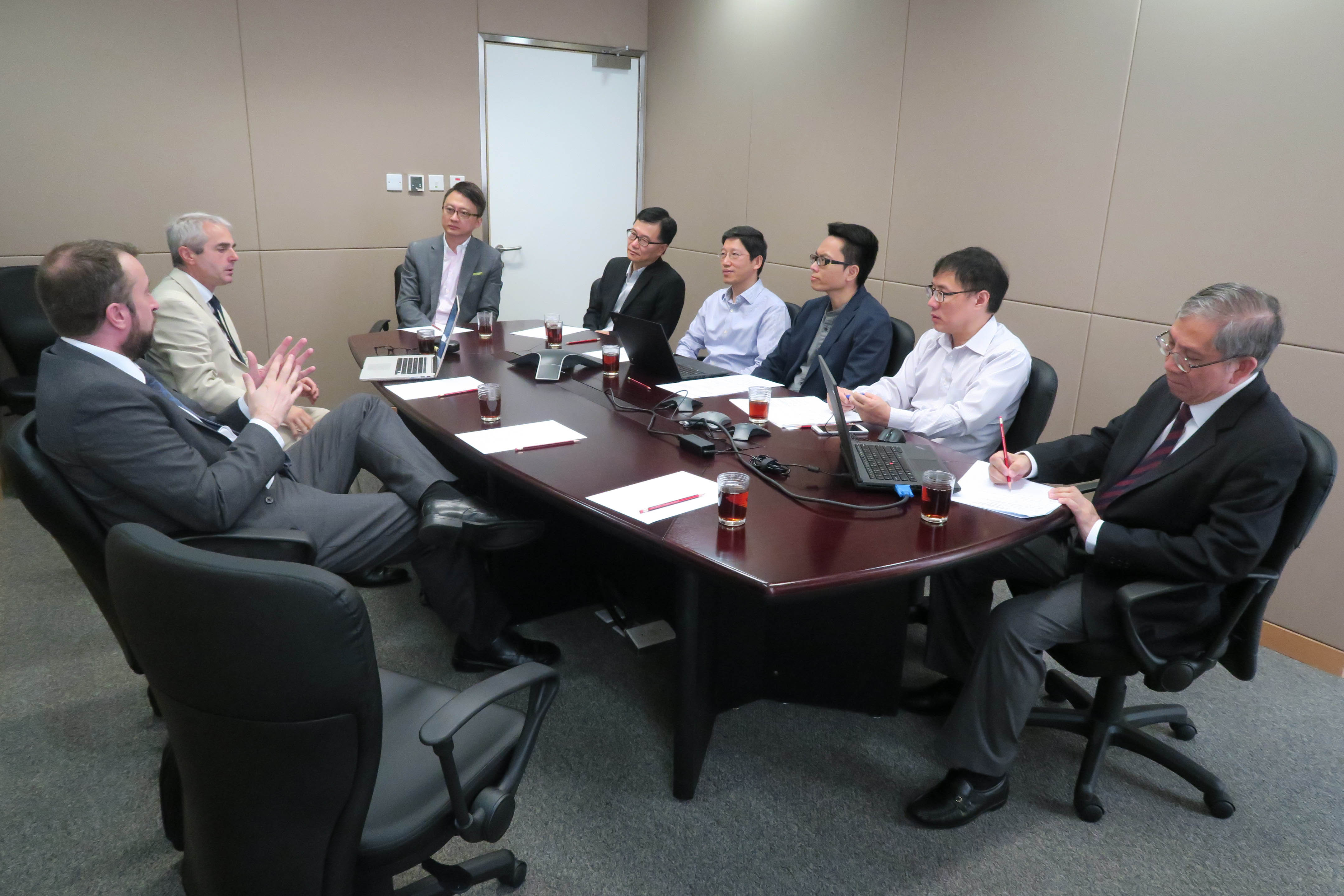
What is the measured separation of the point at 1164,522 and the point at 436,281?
384cm

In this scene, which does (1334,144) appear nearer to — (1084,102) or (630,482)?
(1084,102)

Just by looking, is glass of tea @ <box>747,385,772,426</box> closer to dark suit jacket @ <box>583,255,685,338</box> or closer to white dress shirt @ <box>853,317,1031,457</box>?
white dress shirt @ <box>853,317,1031,457</box>

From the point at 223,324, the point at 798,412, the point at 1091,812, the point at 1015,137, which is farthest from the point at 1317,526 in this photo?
the point at 223,324

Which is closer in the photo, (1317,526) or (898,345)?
(1317,526)

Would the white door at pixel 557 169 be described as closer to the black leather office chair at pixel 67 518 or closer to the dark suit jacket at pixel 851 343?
the dark suit jacket at pixel 851 343

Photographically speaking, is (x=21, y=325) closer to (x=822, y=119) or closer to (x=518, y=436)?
(x=518, y=436)

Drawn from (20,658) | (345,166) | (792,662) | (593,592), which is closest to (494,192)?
(345,166)

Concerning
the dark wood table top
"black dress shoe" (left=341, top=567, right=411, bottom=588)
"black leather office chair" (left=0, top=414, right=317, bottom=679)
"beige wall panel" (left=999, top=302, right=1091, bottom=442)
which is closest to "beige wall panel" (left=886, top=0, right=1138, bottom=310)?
"beige wall panel" (left=999, top=302, right=1091, bottom=442)

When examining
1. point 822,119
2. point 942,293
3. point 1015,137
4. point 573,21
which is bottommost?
point 942,293

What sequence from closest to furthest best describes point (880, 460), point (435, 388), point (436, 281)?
point (880, 460), point (435, 388), point (436, 281)

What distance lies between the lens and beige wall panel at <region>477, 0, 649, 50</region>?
5.44m

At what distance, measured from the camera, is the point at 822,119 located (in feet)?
15.3

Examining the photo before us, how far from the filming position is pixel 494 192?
18.9 feet

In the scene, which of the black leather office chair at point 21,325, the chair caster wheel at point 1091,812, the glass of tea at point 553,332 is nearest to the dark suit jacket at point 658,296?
the glass of tea at point 553,332
